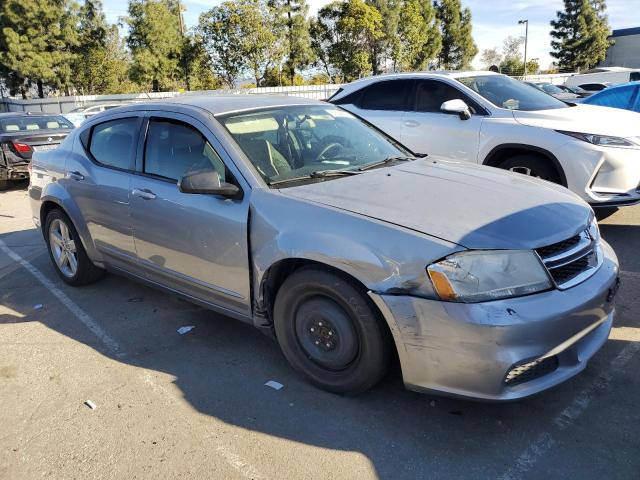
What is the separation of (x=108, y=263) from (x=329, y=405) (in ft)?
8.25

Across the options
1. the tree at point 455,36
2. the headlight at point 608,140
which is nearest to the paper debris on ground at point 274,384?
the headlight at point 608,140

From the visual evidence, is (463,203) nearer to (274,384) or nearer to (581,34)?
(274,384)

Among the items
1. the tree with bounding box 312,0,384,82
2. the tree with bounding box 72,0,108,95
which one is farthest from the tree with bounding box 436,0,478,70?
the tree with bounding box 72,0,108,95

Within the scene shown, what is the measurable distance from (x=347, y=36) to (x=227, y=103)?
36.8m

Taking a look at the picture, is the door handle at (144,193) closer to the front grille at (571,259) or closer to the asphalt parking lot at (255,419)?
the asphalt parking lot at (255,419)

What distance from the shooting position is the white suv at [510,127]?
5469mm

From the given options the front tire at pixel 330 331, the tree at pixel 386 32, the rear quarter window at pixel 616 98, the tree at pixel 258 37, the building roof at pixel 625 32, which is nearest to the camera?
the front tire at pixel 330 331

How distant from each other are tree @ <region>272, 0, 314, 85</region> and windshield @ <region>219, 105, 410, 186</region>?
32.2 meters

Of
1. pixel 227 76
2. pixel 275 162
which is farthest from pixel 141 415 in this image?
pixel 227 76

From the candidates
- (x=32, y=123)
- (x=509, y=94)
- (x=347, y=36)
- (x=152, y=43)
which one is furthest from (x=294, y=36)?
(x=509, y=94)

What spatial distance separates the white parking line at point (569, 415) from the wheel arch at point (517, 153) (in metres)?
2.52

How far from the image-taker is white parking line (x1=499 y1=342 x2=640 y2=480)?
2552 mm

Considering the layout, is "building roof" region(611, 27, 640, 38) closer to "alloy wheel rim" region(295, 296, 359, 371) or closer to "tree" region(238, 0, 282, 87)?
"tree" region(238, 0, 282, 87)

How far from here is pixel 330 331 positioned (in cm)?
306
